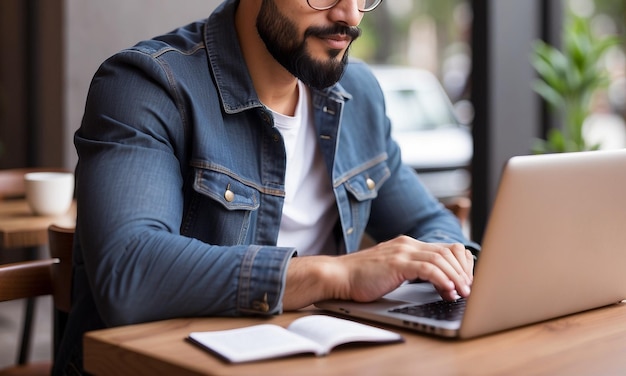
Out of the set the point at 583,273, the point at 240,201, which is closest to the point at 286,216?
the point at 240,201

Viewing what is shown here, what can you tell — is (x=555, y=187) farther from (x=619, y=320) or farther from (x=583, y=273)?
(x=619, y=320)

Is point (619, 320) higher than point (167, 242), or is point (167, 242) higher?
point (167, 242)

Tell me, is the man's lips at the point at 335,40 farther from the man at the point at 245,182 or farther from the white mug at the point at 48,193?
the white mug at the point at 48,193

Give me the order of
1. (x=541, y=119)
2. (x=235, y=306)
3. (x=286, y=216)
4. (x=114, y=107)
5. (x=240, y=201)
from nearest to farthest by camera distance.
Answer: (x=235, y=306) < (x=114, y=107) < (x=240, y=201) < (x=286, y=216) < (x=541, y=119)

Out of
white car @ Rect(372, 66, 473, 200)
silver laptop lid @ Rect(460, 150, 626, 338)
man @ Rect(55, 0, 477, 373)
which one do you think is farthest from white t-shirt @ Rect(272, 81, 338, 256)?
white car @ Rect(372, 66, 473, 200)

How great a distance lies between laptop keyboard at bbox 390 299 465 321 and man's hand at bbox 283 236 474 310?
2 centimetres

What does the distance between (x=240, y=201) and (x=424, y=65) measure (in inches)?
905

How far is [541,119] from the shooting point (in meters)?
4.17

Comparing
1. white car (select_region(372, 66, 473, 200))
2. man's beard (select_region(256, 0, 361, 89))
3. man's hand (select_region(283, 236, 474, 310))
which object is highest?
man's beard (select_region(256, 0, 361, 89))

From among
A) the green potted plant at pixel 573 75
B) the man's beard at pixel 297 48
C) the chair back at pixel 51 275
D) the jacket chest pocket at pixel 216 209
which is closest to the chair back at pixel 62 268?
the chair back at pixel 51 275

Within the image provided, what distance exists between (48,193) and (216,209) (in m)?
1.35

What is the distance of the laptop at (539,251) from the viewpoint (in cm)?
119

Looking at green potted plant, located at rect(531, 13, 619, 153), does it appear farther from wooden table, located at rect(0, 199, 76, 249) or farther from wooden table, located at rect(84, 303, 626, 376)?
wooden table, located at rect(84, 303, 626, 376)

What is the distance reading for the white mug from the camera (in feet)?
9.43
